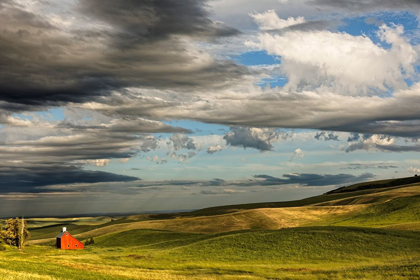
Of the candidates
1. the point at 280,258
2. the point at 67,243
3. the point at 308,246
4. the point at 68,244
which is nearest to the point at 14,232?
the point at 67,243

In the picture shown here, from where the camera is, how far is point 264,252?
76.9 metres

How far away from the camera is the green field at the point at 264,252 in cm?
4881

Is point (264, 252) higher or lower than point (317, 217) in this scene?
lower

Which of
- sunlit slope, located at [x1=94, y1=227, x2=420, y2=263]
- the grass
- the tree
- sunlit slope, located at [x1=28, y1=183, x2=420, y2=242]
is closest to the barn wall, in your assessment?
the tree

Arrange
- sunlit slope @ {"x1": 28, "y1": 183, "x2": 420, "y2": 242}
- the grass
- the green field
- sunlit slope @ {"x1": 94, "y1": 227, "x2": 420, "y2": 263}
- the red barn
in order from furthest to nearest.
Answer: the red barn, sunlit slope @ {"x1": 28, "y1": 183, "x2": 420, "y2": 242}, sunlit slope @ {"x1": 94, "y1": 227, "x2": 420, "y2": 263}, the grass, the green field

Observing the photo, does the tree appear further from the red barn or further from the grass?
the grass

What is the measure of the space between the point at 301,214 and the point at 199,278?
313 ft

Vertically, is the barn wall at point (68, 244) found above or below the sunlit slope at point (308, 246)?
below

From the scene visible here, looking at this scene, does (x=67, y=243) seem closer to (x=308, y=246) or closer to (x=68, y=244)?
(x=68, y=244)

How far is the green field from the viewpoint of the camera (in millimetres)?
48812

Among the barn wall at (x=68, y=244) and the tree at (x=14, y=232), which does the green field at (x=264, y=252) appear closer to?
the barn wall at (x=68, y=244)

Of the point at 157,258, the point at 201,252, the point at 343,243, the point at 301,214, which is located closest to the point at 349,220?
the point at 301,214

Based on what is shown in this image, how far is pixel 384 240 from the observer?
74.1m

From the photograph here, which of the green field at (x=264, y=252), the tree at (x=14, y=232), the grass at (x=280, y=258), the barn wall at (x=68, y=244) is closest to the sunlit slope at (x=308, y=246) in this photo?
the grass at (x=280, y=258)
